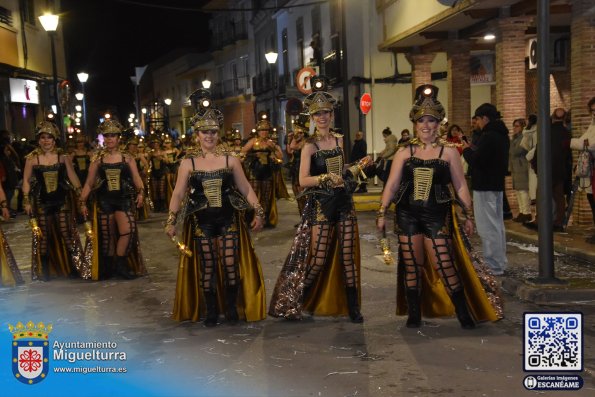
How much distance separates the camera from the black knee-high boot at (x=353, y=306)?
23.9 ft

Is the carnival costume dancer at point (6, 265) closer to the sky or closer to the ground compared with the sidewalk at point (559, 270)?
closer to the sky

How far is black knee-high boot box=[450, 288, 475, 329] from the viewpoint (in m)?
6.81

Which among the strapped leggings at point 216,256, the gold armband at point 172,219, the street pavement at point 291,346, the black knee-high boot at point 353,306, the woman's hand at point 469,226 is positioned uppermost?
the gold armband at point 172,219

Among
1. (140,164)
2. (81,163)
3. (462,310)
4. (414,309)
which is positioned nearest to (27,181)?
(414,309)

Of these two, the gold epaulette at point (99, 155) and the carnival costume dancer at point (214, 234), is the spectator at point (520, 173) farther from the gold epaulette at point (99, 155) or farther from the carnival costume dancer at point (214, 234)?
the carnival costume dancer at point (214, 234)

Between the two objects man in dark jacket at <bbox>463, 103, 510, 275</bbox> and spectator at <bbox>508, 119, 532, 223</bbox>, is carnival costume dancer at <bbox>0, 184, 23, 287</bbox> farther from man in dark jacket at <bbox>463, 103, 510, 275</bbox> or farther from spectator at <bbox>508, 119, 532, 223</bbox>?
spectator at <bbox>508, 119, 532, 223</bbox>

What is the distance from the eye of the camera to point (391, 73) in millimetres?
27828

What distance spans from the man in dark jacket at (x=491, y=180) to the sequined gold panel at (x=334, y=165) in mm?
2631

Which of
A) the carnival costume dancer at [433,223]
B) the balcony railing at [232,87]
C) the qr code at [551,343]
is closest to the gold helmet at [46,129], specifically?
the carnival costume dancer at [433,223]

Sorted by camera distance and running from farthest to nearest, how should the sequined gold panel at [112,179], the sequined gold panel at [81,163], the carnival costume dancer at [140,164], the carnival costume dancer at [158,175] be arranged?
1. the carnival costume dancer at [158,175]
2. the carnival costume dancer at [140,164]
3. the sequined gold panel at [81,163]
4. the sequined gold panel at [112,179]

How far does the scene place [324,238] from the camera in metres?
7.28

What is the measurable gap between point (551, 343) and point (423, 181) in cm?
193

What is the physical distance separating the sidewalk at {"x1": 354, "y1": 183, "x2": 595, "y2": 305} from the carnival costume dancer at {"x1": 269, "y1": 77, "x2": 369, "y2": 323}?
80.3 inches

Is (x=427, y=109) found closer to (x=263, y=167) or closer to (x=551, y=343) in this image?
(x=551, y=343)
